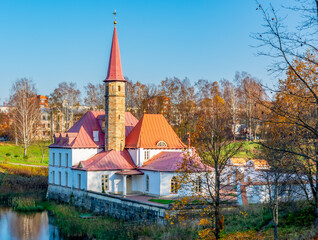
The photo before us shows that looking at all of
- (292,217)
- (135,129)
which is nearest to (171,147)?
(135,129)

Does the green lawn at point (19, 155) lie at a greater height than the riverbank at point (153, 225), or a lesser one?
greater

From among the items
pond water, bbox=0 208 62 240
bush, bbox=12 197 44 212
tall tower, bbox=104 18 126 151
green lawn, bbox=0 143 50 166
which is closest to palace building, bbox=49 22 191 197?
tall tower, bbox=104 18 126 151

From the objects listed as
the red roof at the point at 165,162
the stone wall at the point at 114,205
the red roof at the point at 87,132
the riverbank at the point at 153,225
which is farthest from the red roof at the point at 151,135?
the riverbank at the point at 153,225

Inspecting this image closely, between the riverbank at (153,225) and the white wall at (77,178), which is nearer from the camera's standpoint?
the riverbank at (153,225)

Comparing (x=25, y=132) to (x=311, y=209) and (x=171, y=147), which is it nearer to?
(x=171, y=147)

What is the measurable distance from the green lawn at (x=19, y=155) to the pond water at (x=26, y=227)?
2007 cm

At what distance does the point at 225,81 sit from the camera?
5850cm

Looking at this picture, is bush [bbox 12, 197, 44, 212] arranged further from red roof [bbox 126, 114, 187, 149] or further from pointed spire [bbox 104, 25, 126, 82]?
pointed spire [bbox 104, 25, 126, 82]

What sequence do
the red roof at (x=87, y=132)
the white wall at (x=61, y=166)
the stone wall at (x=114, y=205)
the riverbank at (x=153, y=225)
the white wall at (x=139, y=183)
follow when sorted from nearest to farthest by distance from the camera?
the riverbank at (x=153, y=225)
the stone wall at (x=114, y=205)
the white wall at (x=139, y=183)
the red roof at (x=87, y=132)
the white wall at (x=61, y=166)

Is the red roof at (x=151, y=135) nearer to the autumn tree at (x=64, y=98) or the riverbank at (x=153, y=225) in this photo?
the riverbank at (x=153, y=225)

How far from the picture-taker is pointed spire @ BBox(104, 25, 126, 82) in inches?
1345

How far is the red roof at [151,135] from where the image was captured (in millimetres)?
33281

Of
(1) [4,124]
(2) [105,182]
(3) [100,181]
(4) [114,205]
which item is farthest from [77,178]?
(1) [4,124]

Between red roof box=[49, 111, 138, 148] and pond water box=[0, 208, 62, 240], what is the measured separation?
6481 mm
